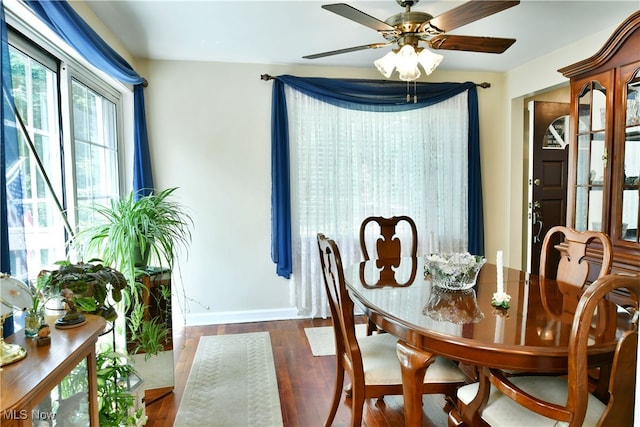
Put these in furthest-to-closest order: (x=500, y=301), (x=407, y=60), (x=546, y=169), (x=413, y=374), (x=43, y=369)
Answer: (x=546, y=169) < (x=407, y=60) < (x=500, y=301) < (x=413, y=374) < (x=43, y=369)

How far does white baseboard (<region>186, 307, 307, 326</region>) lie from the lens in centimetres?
364

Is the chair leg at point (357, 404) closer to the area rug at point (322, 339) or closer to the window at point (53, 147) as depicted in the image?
the area rug at point (322, 339)

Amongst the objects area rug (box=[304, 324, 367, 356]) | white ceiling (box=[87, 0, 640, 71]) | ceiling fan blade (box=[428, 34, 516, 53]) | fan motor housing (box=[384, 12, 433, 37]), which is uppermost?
white ceiling (box=[87, 0, 640, 71])

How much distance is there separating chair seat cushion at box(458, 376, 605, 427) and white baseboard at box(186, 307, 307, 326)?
233 cm

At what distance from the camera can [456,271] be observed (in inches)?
76.3

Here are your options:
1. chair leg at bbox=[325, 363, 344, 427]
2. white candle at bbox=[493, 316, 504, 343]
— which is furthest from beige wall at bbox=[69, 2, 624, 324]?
white candle at bbox=[493, 316, 504, 343]

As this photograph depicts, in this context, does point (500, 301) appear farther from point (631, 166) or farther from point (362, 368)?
point (631, 166)

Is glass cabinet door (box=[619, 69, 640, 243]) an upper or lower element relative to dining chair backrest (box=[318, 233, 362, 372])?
upper

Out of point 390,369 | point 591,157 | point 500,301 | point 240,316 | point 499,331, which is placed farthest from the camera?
point 240,316

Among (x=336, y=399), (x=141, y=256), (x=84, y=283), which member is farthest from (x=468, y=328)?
(x=141, y=256)

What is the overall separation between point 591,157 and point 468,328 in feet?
6.57

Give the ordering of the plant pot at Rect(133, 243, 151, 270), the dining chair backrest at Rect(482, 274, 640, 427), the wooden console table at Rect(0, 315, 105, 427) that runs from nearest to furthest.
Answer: the wooden console table at Rect(0, 315, 105, 427), the dining chair backrest at Rect(482, 274, 640, 427), the plant pot at Rect(133, 243, 151, 270)

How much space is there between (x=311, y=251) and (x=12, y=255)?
247cm

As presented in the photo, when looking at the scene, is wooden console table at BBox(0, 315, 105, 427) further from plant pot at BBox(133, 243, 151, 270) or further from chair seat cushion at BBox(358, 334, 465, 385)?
chair seat cushion at BBox(358, 334, 465, 385)
